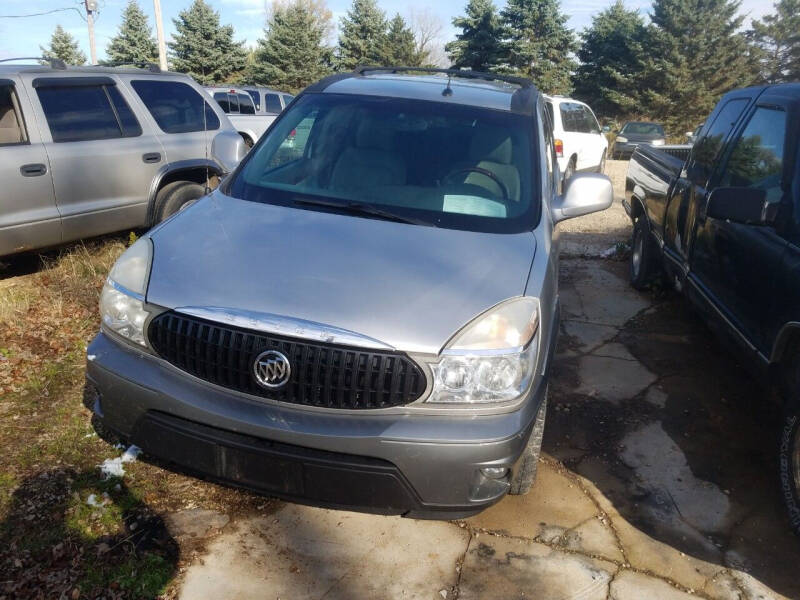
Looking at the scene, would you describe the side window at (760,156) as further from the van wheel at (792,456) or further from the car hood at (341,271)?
the car hood at (341,271)

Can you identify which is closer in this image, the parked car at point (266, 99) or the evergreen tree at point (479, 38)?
the parked car at point (266, 99)

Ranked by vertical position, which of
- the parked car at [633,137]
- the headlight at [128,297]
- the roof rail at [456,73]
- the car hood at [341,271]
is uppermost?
the roof rail at [456,73]

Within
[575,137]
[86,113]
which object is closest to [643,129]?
[575,137]

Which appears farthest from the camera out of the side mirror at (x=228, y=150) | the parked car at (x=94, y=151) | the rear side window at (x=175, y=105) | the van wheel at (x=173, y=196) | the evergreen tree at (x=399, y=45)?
the evergreen tree at (x=399, y=45)

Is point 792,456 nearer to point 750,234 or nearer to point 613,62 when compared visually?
point 750,234

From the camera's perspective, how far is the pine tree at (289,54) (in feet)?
131

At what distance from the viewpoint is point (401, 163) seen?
353cm

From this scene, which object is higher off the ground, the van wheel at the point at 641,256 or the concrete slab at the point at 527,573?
the van wheel at the point at 641,256

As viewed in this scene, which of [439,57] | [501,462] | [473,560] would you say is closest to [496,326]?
[501,462]

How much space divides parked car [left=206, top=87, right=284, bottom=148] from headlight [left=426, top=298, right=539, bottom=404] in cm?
1120

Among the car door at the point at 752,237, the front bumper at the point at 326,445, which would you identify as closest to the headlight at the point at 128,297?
the front bumper at the point at 326,445

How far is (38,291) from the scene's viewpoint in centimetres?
524

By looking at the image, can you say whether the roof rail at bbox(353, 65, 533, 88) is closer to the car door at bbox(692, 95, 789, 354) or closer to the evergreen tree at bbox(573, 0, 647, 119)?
the car door at bbox(692, 95, 789, 354)

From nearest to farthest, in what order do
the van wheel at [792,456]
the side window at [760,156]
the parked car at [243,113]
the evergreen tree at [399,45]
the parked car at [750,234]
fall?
the van wheel at [792,456], the parked car at [750,234], the side window at [760,156], the parked car at [243,113], the evergreen tree at [399,45]
